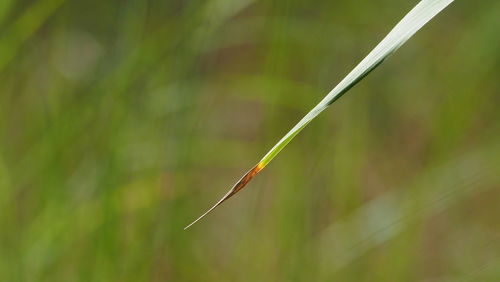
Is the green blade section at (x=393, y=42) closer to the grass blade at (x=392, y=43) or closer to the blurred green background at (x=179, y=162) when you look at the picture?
the grass blade at (x=392, y=43)

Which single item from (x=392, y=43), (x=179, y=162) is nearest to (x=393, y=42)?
(x=392, y=43)

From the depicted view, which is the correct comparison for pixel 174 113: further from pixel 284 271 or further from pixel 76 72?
pixel 76 72

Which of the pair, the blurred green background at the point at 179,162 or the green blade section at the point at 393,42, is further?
the blurred green background at the point at 179,162

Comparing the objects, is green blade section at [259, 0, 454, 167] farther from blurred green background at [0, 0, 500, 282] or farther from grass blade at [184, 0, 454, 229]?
blurred green background at [0, 0, 500, 282]

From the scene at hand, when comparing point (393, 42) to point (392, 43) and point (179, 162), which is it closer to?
point (392, 43)

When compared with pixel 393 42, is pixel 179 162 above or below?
above

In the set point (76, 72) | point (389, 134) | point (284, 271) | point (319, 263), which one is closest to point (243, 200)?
point (389, 134)

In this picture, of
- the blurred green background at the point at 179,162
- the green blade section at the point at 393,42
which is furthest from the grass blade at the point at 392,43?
the blurred green background at the point at 179,162

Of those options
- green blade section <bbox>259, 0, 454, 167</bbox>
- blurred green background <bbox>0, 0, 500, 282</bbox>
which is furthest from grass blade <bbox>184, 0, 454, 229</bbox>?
blurred green background <bbox>0, 0, 500, 282</bbox>

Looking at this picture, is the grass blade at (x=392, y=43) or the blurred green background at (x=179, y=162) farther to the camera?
the blurred green background at (x=179, y=162)

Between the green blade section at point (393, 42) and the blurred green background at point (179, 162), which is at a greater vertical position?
the blurred green background at point (179, 162)

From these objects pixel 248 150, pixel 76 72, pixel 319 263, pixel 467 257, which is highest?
pixel 76 72
